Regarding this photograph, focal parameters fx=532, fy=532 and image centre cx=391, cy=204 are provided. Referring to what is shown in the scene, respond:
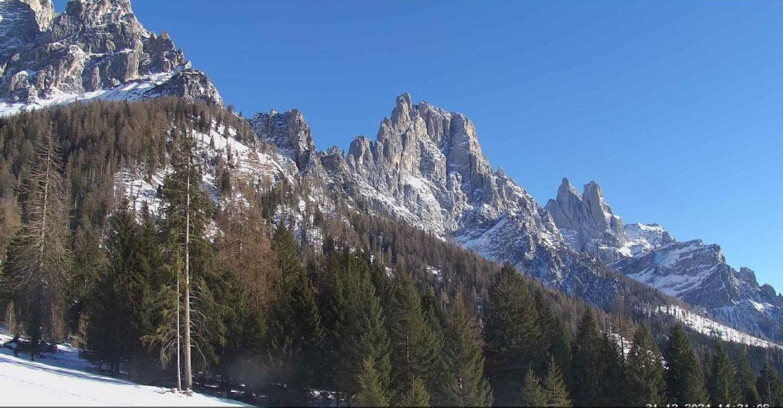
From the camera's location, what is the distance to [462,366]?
115ft

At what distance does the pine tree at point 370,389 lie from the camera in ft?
93.8

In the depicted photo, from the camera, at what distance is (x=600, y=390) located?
1581 inches

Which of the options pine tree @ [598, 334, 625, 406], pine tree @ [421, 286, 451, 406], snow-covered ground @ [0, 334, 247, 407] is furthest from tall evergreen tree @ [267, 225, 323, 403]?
pine tree @ [598, 334, 625, 406]

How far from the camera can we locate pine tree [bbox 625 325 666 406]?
3717 cm

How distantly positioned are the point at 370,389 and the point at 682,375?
30.4 meters

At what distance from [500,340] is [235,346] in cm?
2043

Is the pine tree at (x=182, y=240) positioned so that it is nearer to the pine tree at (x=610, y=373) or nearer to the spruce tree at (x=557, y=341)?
the spruce tree at (x=557, y=341)

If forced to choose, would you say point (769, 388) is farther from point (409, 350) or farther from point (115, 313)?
point (115, 313)

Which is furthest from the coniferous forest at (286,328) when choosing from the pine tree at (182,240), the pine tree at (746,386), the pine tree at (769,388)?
the pine tree at (769,388)

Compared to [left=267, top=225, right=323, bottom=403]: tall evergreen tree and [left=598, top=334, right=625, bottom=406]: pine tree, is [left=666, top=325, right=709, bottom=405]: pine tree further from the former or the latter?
[left=267, top=225, right=323, bottom=403]: tall evergreen tree

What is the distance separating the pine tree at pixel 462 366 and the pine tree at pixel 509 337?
3.80 meters

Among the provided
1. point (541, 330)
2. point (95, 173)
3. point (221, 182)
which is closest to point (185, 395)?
point (541, 330)

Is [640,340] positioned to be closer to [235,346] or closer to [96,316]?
[235,346]

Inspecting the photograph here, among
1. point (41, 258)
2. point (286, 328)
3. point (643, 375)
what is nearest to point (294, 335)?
point (286, 328)
